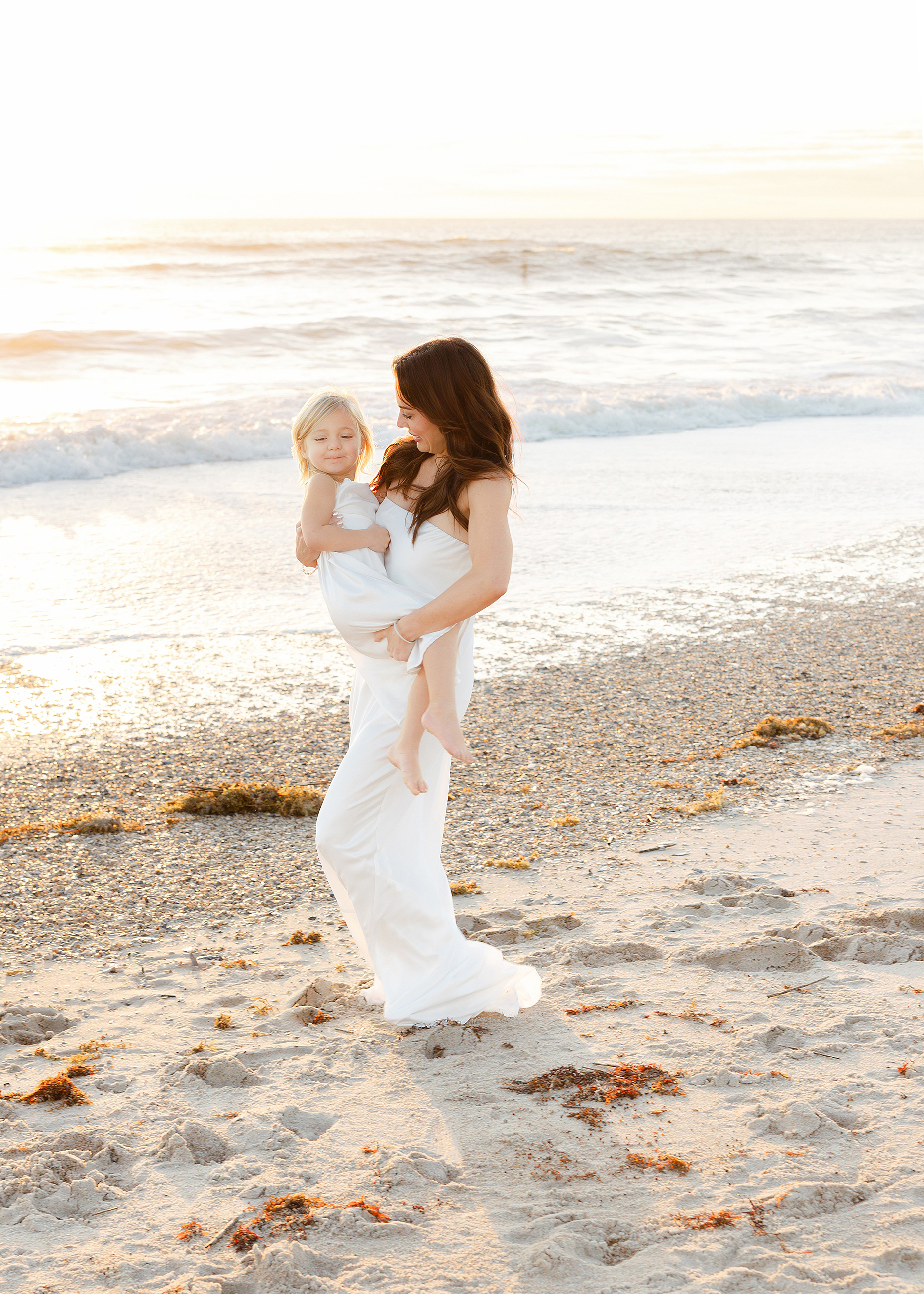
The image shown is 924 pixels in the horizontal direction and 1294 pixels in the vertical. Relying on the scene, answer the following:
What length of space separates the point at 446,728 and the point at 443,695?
92mm

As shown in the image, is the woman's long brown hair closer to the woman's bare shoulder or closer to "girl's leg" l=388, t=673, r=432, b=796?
the woman's bare shoulder

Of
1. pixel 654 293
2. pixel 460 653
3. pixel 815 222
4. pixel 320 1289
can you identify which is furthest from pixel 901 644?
pixel 815 222

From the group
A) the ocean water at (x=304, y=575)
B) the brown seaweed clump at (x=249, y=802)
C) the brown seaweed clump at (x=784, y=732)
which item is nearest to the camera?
the brown seaweed clump at (x=249, y=802)

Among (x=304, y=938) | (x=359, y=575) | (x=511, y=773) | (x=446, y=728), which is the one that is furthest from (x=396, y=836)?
(x=511, y=773)

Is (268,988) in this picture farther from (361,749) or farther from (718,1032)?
(718,1032)

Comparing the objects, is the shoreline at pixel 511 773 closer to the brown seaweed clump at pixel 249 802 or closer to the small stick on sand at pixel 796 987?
the brown seaweed clump at pixel 249 802

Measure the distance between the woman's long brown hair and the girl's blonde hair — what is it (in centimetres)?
23

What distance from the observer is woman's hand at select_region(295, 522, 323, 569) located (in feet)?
10.5

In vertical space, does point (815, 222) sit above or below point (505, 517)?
above

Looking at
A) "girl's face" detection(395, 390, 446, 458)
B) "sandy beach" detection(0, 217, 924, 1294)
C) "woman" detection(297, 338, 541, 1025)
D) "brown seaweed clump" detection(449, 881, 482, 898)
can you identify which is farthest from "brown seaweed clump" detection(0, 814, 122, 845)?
"girl's face" detection(395, 390, 446, 458)

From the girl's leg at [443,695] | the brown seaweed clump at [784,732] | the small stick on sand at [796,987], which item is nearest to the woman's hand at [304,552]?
the girl's leg at [443,695]

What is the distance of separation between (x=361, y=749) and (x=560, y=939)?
1127 mm

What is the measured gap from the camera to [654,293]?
29.0 meters

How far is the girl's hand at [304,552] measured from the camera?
319 centimetres
